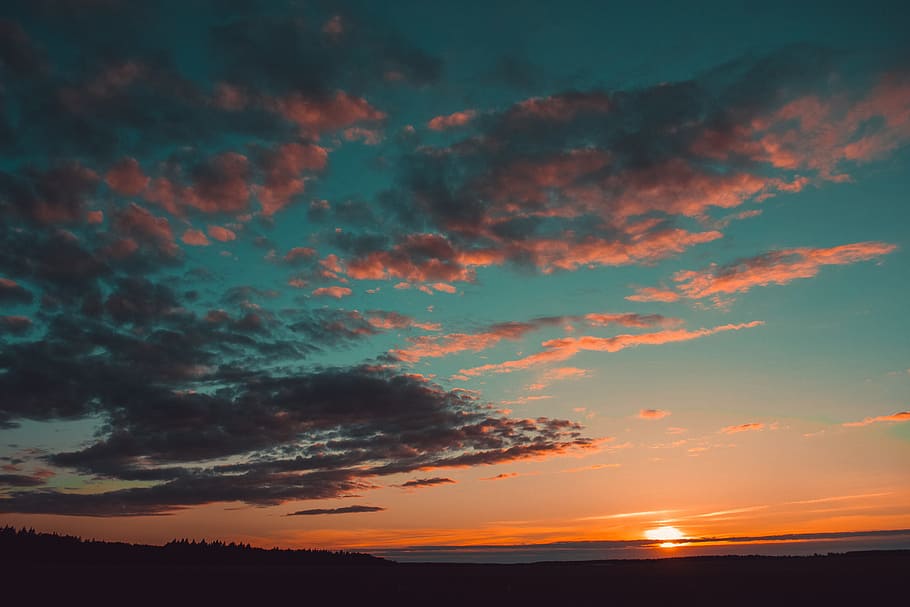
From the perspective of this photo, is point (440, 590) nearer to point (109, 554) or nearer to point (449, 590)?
point (449, 590)

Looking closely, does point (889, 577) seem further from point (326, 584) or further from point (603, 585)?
point (326, 584)

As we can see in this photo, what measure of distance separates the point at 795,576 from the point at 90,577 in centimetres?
5767

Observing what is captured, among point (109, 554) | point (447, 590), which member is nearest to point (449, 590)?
point (447, 590)

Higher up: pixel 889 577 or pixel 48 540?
pixel 48 540

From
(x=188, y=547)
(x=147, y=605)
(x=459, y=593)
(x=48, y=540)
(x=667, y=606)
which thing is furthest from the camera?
(x=188, y=547)

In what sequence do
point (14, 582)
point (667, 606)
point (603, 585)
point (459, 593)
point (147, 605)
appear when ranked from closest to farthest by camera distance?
point (147, 605), point (667, 606), point (14, 582), point (459, 593), point (603, 585)

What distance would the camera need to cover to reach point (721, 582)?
53.6 m

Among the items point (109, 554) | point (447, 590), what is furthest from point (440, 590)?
point (109, 554)

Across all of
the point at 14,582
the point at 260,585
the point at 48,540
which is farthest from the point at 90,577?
the point at 48,540

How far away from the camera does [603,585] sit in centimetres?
5122

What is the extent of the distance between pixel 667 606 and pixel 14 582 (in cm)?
3763

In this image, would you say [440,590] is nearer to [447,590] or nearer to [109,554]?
[447,590]

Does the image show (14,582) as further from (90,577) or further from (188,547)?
(188,547)

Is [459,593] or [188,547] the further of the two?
[188,547]
